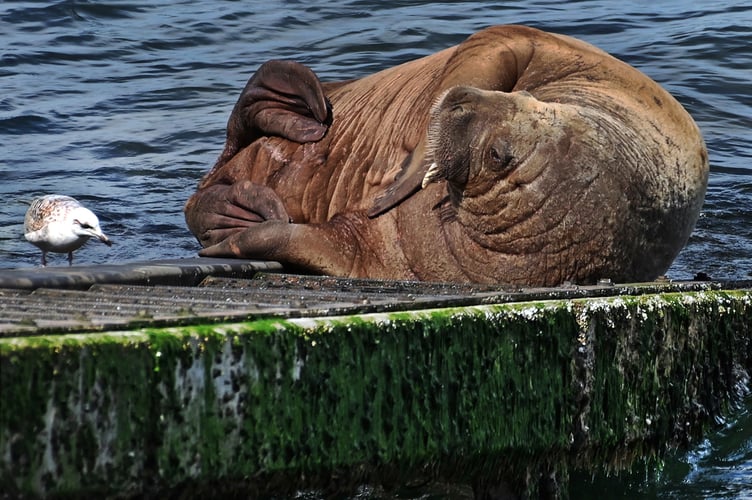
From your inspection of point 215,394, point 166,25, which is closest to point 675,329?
point 215,394

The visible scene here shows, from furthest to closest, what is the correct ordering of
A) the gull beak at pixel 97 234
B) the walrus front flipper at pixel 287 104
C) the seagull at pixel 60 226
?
the gull beak at pixel 97 234
the seagull at pixel 60 226
the walrus front flipper at pixel 287 104

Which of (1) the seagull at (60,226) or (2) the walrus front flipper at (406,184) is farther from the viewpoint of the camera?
(1) the seagull at (60,226)

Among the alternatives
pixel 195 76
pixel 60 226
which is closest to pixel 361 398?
pixel 60 226

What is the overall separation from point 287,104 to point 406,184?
1439 mm

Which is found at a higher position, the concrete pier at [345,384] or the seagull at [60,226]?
the concrete pier at [345,384]

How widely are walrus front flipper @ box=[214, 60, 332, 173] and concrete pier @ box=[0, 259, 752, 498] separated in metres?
2.08

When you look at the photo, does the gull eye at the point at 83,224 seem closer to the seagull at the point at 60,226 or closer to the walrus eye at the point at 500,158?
the seagull at the point at 60,226

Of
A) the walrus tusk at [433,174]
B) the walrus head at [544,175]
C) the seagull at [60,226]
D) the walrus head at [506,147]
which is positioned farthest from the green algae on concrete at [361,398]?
the seagull at [60,226]

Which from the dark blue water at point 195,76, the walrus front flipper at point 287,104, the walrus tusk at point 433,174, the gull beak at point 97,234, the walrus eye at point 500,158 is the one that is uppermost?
the walrus eye at point 500,158

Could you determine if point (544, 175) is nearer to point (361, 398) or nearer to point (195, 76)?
point (361, 398)

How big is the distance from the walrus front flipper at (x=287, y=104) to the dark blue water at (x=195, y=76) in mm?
1610

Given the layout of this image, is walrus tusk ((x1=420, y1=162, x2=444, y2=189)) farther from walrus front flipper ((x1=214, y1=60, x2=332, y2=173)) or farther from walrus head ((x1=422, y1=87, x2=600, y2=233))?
walrus front flipper ((x1=214, y1=60, x2=332, y2=173))

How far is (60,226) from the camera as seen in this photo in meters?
7.78

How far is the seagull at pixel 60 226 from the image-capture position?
7.81 metres
